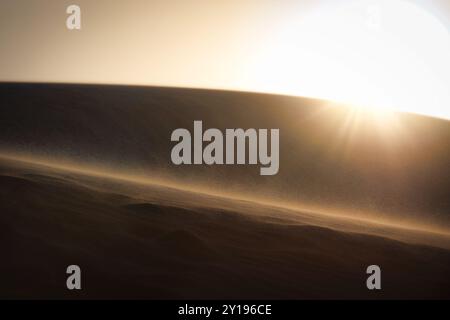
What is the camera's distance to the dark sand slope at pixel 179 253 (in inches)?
163

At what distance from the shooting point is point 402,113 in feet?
21.6

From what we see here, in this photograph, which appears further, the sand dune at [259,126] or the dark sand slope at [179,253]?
the sand dune at [259,126]

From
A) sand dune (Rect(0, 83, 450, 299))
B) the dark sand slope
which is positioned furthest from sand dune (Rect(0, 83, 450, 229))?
the dark sand slope

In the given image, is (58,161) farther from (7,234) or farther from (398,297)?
(398,297)

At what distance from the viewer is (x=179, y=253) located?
434 cm

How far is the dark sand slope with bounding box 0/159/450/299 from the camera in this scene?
4.14m

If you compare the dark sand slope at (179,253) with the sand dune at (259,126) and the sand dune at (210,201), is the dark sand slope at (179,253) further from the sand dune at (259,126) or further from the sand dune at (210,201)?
the sand dune at (259,126)

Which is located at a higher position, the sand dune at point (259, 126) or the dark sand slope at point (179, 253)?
the sand dune at point (259, 126)

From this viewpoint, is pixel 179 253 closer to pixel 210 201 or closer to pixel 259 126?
pixel 210 201

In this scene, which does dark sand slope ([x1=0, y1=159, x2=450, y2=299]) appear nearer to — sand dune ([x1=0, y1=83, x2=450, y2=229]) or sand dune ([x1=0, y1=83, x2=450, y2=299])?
sand dune ([x1=0, y1=83, x2=450, y2=299])

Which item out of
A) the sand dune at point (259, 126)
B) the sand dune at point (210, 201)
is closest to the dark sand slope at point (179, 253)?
the sand dune at point (210, 201)

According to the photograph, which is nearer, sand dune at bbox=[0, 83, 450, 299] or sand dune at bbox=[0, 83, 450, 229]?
sand dune at bbox=[0, 83, 450, 299]
